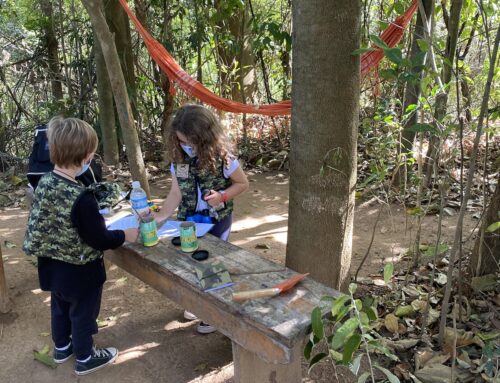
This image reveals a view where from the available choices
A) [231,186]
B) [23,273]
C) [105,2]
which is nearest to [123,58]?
[105,2]

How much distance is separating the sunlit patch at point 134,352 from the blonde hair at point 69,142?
104cm

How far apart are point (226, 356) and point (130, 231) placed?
2.65ft

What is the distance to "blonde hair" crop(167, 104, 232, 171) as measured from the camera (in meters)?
2.15

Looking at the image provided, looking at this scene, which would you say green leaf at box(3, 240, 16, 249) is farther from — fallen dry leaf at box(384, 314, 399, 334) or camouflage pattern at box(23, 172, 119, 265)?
fallen dry leaf at box(384, 314, 399, 334)

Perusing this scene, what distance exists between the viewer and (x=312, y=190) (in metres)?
1.85

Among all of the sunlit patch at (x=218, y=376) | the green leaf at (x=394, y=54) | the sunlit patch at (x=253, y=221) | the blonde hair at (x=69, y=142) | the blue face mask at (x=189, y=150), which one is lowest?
the sunlit patch at (x=218, y=376)

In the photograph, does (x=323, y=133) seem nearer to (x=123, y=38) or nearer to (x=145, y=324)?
(x=145, y=324)

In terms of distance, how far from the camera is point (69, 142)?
1.79 metres

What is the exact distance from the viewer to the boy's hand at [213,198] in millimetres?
2197

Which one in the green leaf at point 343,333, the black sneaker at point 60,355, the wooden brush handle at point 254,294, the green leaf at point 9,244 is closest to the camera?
the green leaf at point 343,333

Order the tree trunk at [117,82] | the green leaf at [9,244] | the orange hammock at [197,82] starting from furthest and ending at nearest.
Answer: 1. the orange hammock at [197,82]
2. the green leaf at [9,244]
3. the tree trunk at [117,82]

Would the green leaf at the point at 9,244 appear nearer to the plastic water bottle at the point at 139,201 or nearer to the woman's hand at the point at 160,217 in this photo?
the woman's hand at the point at 160,217

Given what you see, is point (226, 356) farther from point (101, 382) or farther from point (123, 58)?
point (123, 58)

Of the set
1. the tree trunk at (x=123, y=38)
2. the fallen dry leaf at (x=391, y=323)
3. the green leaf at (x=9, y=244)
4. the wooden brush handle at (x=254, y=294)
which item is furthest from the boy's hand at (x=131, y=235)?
the tree trunk at (x=123, y=38)
